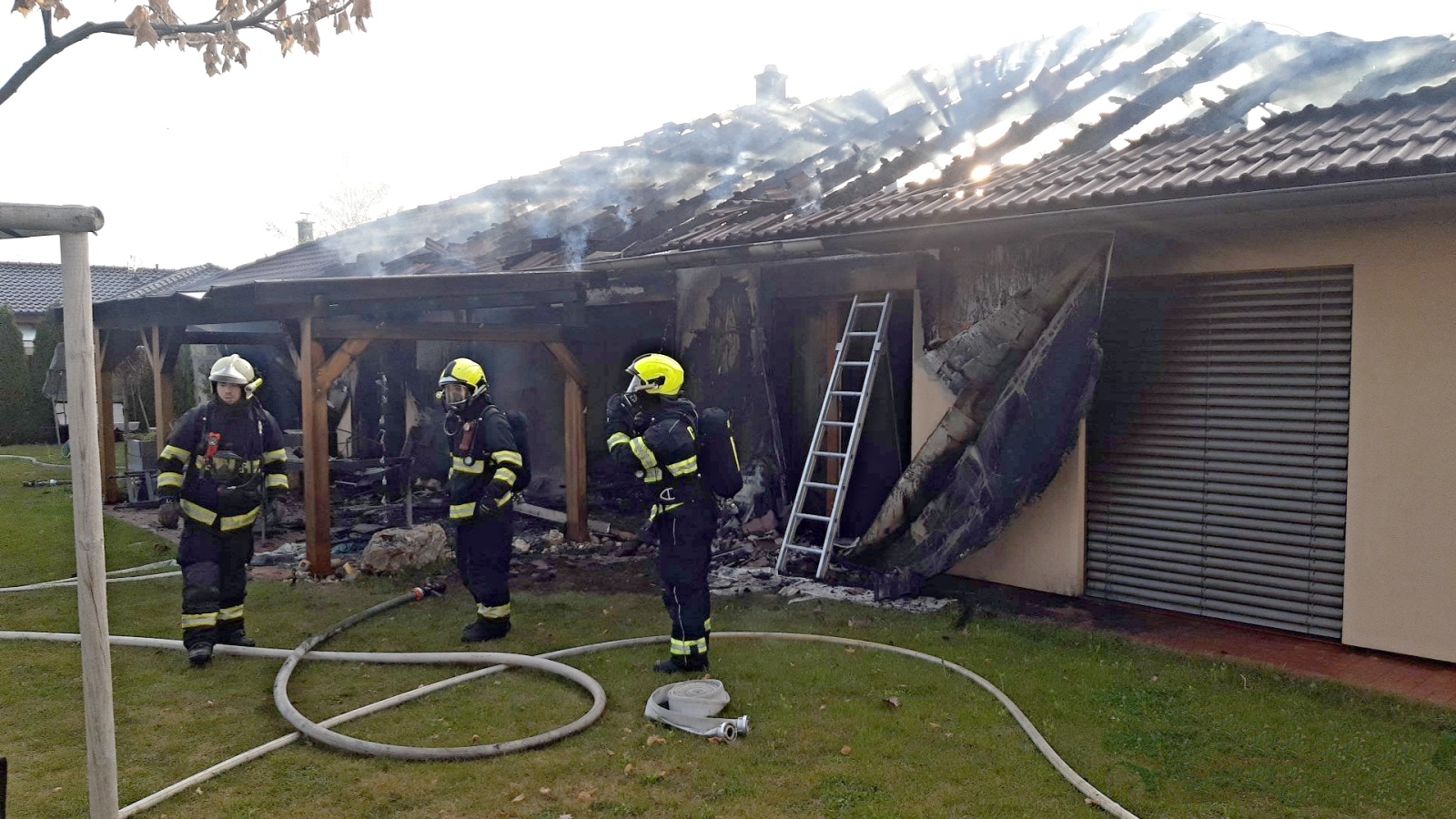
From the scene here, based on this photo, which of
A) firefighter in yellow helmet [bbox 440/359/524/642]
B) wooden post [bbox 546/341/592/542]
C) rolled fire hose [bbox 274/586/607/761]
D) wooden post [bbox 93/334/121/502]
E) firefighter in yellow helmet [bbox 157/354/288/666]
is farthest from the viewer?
wooden post [bbox 93/334/121/502]

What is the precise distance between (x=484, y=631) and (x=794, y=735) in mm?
2438

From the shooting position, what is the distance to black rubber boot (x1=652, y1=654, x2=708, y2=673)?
529 centimetres

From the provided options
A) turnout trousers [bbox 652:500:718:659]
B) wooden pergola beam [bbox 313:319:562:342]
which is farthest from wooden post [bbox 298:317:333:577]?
turnout trousers [bbox 652:500:718:659]

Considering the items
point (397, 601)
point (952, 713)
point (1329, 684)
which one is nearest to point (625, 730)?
point (952, 713)

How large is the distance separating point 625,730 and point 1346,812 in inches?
115

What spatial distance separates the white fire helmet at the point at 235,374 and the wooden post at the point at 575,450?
310cm

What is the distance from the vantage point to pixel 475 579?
19.9 ft

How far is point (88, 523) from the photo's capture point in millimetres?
2980

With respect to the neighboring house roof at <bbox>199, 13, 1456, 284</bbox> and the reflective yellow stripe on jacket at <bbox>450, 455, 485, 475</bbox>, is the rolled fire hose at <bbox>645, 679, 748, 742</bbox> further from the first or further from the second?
the neighboring house roof at <bbox>199, 13, 1456, 284</bbox>

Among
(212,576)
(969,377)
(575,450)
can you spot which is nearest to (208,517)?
(212,576)

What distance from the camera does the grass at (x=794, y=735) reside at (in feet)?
12.5

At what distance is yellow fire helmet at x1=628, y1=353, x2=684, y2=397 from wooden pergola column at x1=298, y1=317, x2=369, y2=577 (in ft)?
9.83

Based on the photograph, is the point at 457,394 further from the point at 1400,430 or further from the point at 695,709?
the point at 1400,430

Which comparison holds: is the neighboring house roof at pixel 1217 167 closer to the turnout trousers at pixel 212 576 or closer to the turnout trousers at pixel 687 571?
the turnout trousers at pixel 687 571
